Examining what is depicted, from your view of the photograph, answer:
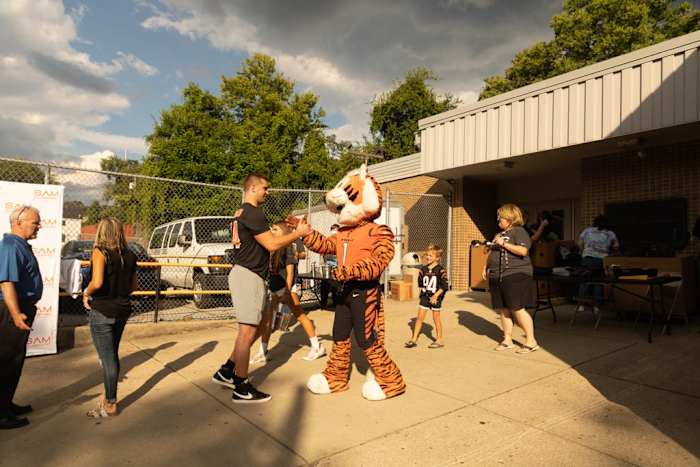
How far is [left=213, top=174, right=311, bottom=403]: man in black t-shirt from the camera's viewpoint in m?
3.79

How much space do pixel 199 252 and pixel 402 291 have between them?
4.45 meters

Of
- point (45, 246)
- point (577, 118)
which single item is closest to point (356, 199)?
point (45, 246)

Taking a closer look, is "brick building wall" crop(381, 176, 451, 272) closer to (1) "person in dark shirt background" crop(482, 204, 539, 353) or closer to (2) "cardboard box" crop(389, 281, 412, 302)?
(2) "cardboard box" crop(389, 281, 412, 302)

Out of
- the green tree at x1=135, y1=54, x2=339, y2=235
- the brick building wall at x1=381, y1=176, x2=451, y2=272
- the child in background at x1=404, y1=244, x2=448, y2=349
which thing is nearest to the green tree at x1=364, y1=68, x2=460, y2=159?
the green tree at x1=135, y1=54, x2=339, y2=235

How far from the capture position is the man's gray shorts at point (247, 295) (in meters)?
3.82

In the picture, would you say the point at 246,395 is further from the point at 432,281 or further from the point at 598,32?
the point at 598,32

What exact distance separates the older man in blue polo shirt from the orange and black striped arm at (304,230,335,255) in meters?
2.14

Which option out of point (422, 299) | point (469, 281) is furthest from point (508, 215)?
point (469, 281)

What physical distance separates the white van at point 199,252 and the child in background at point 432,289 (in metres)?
4.25

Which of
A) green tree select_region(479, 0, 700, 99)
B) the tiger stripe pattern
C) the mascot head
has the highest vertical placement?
green tree select_region(479, 0, 700, 99)

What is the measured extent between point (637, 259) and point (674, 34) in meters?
22.9

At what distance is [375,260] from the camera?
→ 3.92 meters

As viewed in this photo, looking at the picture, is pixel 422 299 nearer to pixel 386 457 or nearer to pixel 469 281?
pixel 386 457

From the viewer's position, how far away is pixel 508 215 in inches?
215
